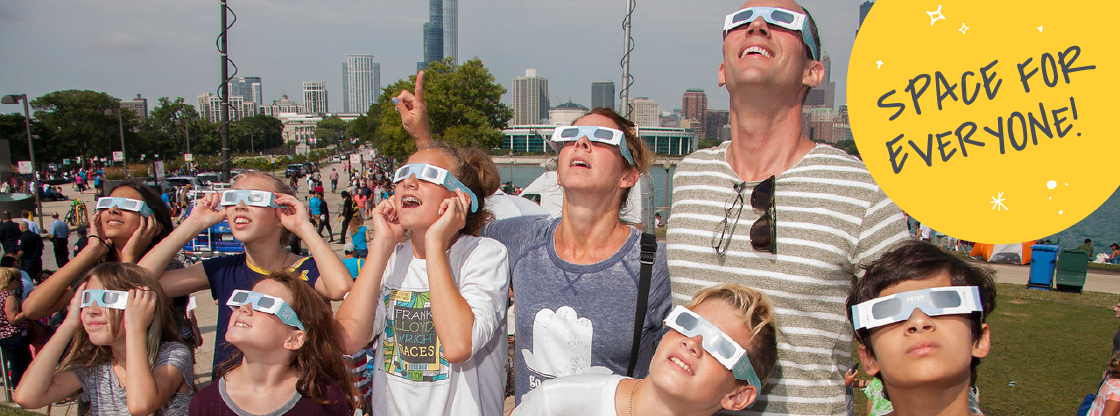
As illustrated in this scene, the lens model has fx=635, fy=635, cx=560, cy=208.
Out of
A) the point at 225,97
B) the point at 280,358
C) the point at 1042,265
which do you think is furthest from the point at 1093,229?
the point at 280,358

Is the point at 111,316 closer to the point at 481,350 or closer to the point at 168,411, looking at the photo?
the point at 168,411

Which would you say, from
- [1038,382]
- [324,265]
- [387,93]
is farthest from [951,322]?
[387,93]

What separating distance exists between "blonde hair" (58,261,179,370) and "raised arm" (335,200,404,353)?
0.87 m

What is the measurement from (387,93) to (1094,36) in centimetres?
5333

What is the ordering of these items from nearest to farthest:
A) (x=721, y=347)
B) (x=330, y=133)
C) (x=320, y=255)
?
(x=721, y=347) < (x=320, y=255) < (x=330, y=133)

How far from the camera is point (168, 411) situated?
9.13 ft

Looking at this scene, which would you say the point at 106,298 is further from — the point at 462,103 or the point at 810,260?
the point at 462,103

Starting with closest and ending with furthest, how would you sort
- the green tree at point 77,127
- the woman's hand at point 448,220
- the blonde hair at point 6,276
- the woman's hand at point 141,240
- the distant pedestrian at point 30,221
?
the woman's hand at point 448,220, the woman's hand at point 141,240, the blonde hair at point 6,276, the distant pedestrian at point 30,221, the green tree at point 77,127

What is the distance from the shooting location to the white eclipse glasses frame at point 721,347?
1780 mm

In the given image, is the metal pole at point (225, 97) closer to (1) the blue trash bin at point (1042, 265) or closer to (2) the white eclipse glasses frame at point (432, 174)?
(2) the white eclipse glasses frame at point (432, 174)

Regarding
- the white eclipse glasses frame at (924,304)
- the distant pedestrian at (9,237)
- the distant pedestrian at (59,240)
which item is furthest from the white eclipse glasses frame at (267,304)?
the distant pedestrian at (59,240)

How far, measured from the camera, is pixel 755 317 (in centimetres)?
187

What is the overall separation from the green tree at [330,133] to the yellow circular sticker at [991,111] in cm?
14253

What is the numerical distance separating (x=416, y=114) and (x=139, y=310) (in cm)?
150
